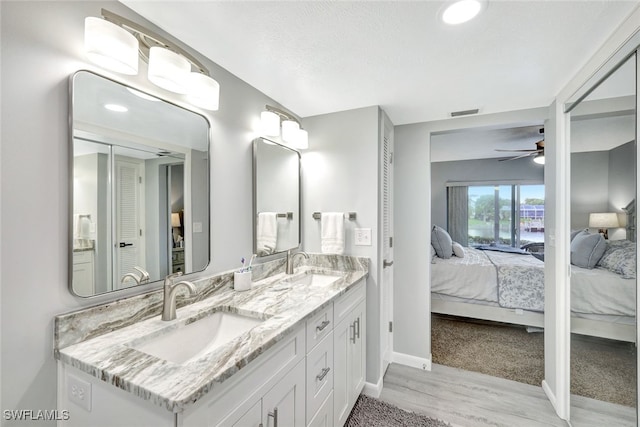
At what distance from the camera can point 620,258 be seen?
1333mm

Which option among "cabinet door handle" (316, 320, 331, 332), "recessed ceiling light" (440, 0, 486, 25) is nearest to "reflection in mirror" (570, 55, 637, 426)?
"recessed ceiling light" (440, 0, 486, 25)

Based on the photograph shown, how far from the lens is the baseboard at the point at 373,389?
2.04 meters

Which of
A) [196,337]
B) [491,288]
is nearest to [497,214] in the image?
[491,288]

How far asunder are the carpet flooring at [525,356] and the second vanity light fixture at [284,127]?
7.15 feet

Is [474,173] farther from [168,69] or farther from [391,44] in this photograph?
[168,69]

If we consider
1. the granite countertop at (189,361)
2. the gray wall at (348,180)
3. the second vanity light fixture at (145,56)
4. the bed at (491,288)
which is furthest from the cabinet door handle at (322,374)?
the bed at (491,288)

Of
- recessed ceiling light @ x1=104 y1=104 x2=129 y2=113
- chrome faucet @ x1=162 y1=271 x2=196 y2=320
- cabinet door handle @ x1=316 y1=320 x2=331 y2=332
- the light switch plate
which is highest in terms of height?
recessed ceiling light @ x1=104 y1=104 x2=129 y2=113

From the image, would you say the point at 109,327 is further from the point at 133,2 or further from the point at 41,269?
the point at 133,2

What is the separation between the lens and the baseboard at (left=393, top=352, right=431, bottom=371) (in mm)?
2404

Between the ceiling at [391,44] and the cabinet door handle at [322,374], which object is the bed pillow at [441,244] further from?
the cabinet door handle at [322,374]

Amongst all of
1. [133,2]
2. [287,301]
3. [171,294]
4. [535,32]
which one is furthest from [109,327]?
[535,32]

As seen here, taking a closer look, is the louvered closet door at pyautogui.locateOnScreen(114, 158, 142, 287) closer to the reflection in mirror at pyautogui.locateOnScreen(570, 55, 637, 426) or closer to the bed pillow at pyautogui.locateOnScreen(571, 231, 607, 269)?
the reflection in mirror at pyautogui.locateOnScreen(570, 55, 637, 426)

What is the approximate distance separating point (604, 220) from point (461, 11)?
4.48 ft

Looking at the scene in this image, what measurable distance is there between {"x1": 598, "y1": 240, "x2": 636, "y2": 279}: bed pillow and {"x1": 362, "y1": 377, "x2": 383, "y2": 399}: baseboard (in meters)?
1.63
